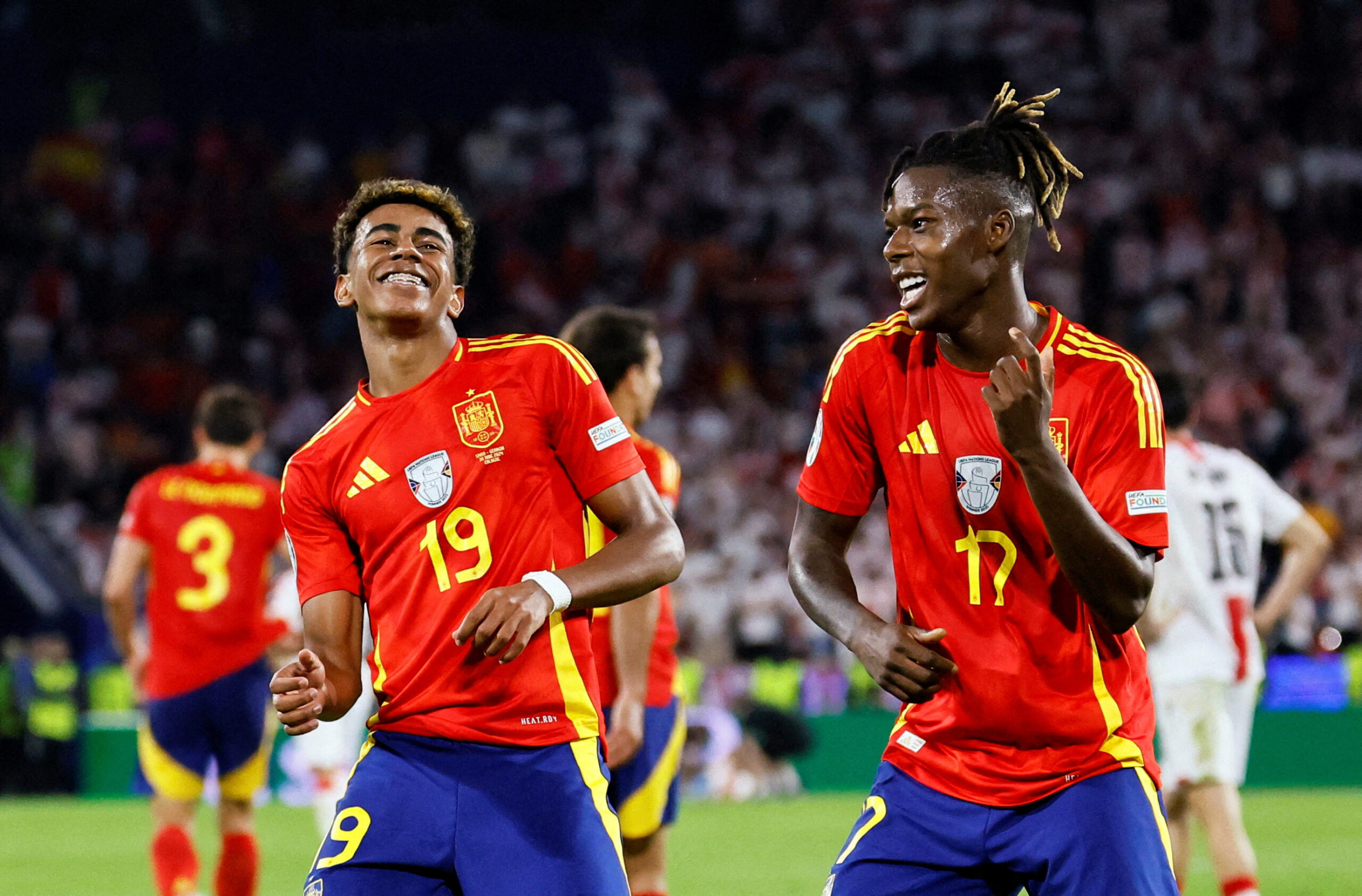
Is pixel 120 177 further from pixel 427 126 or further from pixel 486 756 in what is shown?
Answer: pixel 486 756

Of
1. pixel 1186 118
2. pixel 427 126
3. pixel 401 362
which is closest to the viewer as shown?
pixel 401 362

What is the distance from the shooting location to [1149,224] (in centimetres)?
1839

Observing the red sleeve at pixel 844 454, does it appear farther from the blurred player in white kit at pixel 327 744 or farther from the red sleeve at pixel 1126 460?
the blurred player in white kit at pixel 327 744

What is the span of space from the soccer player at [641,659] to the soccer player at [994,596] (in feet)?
6.22

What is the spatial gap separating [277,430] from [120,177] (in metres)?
4.47

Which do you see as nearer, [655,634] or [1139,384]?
[1139,384]

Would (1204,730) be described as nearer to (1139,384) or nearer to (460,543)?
(1139,384)

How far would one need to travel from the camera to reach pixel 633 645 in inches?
216

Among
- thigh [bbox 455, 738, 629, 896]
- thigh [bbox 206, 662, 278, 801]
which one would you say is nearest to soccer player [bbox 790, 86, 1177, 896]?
thigh [bbox 455, 738, 629, 896]

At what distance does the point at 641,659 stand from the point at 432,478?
1.89 m

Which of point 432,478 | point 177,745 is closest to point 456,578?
point 432,478

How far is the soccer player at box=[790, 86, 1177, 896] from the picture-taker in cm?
340

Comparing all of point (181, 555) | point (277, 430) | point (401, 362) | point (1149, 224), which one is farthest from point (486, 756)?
point (1149, 224)

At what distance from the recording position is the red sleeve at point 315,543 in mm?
3855
